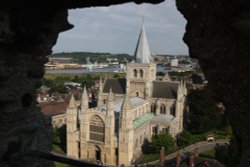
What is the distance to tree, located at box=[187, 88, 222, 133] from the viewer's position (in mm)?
35875

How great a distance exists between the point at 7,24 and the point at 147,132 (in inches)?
1170

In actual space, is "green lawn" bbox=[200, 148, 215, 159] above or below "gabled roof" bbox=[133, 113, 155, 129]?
below

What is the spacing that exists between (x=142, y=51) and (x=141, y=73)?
103 inches

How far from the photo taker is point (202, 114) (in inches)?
1439

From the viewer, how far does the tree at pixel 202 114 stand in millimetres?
35875

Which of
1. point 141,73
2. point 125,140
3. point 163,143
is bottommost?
point 163,143

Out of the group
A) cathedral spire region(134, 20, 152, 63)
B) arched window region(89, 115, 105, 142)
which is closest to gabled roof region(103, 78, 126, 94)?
cathedral spire region(134, 20, 152, 63)

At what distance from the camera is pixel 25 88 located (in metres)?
4.69

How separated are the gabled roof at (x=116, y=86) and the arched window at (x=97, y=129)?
9.27 metres

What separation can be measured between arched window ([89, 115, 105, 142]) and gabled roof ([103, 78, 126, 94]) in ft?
30.4

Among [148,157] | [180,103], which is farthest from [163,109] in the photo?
[148,157]

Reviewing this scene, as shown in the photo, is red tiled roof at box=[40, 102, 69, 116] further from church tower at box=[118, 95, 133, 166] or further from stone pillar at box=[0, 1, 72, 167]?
stone pillar at box=[0, 1, 72, 167]

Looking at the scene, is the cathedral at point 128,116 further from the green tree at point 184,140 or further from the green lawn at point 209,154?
the green lawn at point 209,154

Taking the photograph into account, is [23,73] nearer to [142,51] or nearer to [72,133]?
[72,133]
